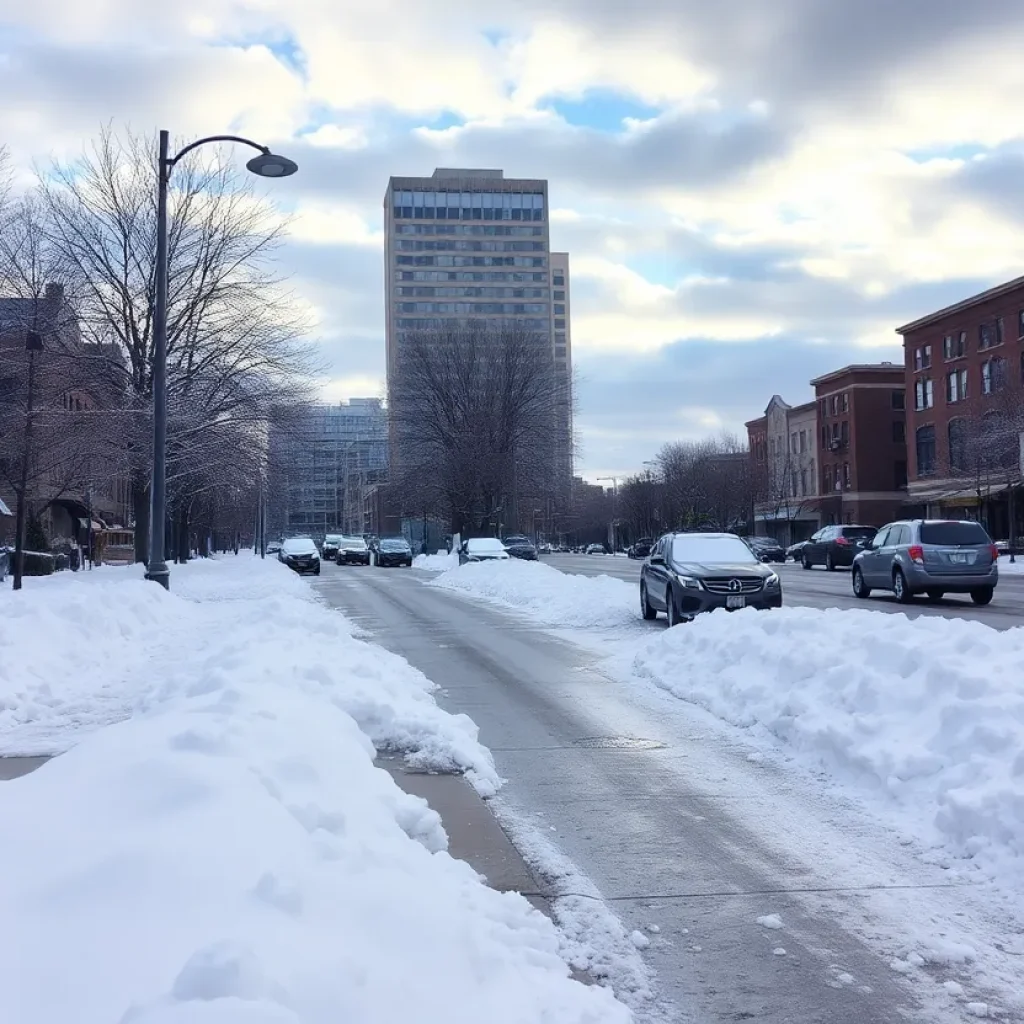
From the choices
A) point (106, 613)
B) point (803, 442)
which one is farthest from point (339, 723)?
point (803, 442)

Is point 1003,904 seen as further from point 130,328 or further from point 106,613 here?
point 130,328

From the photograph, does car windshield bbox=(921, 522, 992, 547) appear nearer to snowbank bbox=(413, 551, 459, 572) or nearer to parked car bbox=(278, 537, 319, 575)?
snowbank bbox=(413, 551, 459, 572)

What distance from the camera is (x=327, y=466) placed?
220 ft

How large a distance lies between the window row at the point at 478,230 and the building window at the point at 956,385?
95.9 metres

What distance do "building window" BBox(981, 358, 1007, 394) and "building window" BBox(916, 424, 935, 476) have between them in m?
6.87

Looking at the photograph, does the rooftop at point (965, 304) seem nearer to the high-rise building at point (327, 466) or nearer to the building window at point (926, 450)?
the building window at point (926, 450)

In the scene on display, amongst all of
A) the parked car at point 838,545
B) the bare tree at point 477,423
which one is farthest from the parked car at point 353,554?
the parked car at point 838,545

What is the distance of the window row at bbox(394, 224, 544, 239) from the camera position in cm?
15362

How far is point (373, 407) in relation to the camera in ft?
231

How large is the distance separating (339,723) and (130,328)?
100 ft

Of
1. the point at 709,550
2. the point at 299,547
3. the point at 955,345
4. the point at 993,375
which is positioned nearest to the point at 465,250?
the point at 955,345

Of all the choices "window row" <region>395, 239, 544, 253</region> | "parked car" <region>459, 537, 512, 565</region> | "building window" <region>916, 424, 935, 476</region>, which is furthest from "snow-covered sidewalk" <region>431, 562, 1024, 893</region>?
"window row" <region>395, 239, 544, 253</region>

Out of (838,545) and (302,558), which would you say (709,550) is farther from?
(302,558)

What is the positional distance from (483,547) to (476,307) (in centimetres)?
11343
